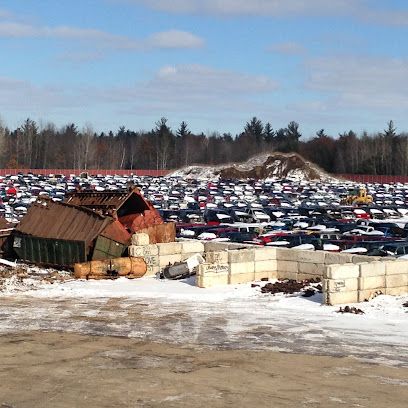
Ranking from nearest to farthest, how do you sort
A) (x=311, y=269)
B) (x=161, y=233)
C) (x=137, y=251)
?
(x=311, y=269)
(x=137, y=251)
(x=161, y=233)

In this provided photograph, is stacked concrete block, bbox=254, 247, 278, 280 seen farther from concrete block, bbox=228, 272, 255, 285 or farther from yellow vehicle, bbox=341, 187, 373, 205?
yellow vehicle, bbox=341, 187, 373, 205

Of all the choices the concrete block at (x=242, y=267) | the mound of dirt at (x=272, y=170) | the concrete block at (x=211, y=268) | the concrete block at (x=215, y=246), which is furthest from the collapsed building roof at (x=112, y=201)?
the mound of dirt at (x=272, y=170)

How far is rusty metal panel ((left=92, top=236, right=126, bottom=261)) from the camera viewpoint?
27.3 metres

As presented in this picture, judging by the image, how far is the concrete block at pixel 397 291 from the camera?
20750 mm

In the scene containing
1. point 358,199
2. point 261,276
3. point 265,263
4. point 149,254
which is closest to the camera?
point 261,276

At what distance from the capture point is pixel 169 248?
1088 inches

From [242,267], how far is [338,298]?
5004 millimetres

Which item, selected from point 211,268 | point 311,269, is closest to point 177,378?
point 211,268

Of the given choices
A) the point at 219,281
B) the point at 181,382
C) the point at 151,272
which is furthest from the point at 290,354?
the point at 151,272

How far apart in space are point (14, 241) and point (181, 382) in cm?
1943

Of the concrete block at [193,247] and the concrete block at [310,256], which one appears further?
the concrete block at [193,247]

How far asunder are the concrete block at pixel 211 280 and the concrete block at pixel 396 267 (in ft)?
17.8

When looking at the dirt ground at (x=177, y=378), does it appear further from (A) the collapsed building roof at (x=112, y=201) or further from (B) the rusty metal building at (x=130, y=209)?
(A) the collapsed building roof at (x=112, y=201)

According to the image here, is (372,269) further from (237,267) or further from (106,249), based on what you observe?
(106,249)
